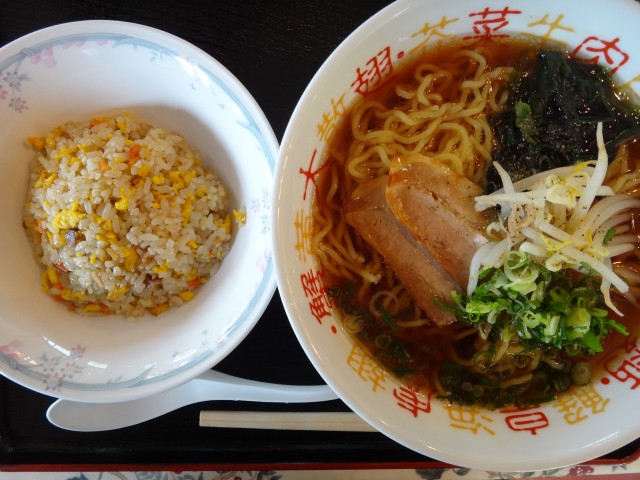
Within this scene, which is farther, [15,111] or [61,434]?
[61,434]

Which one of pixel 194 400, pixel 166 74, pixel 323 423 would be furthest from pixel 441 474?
pixel 166 74

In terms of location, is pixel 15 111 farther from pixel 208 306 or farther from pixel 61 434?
pixel 61 434

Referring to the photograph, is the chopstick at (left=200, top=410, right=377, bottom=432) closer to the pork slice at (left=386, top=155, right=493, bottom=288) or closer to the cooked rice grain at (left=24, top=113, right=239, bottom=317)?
the cooked rice grain at (left=24, top=113, right=239, bottom=317)

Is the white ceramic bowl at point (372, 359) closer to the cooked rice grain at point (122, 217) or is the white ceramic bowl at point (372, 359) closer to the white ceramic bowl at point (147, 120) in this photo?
the white ceramic bowl at point (147, 120)

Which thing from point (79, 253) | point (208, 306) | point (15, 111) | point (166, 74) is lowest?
point (208, 306)

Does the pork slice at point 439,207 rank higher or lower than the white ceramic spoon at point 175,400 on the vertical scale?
higher

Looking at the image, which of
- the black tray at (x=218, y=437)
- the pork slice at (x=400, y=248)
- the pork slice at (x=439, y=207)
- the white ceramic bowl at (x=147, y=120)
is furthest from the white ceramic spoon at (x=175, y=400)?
the pork slice at (x=439, y=207)

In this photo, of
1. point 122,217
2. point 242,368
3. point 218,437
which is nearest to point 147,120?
point 122,217
